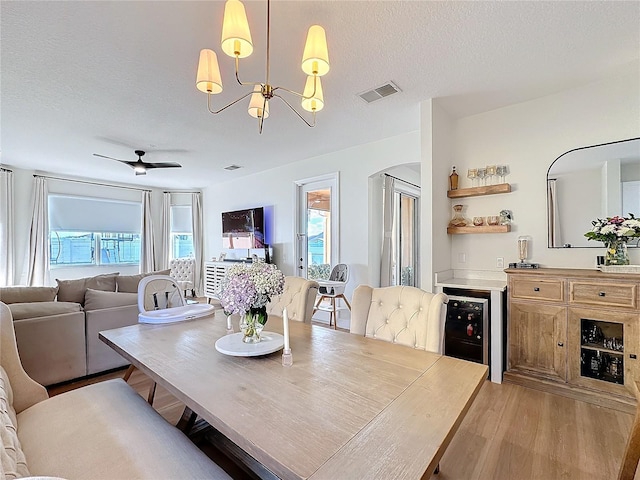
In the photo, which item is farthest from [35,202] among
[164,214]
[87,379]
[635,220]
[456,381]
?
[635,220]

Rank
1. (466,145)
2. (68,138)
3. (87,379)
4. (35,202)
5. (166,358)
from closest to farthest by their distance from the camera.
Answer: (166,358) → (87,379) → (466,145) → (68,138) → (35,202)

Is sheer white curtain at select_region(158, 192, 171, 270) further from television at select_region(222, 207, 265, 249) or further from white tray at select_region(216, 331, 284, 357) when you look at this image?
white tray at select_region(216, 331, 284, 357)

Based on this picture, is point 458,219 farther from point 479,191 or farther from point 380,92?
point 380,92

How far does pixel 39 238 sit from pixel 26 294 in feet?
12.9

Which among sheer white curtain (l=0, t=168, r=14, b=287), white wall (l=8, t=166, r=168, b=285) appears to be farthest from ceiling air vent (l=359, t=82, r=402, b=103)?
sheer white curtain (l=0, t=168, r=14, b=287)

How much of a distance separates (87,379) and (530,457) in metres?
3.55

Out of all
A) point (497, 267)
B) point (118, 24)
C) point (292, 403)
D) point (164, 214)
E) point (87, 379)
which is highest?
point (118, 24)

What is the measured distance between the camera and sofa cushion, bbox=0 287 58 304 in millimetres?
2604

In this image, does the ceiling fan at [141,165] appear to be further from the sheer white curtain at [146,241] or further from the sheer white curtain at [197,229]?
the sheer white curtain at [197,229]

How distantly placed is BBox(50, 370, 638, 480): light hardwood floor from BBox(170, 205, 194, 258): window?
5525mm

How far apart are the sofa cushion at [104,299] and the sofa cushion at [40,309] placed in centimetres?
10

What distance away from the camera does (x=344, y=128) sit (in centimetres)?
362

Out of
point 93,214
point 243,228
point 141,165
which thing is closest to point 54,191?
point 93,214

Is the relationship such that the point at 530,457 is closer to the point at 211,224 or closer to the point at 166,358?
the point at 166,358
